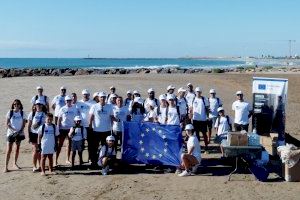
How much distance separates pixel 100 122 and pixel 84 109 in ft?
3.50

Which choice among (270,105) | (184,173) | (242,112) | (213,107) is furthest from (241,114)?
(184,173)

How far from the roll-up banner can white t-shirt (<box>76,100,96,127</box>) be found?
5.17 m

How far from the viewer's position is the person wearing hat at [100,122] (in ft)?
43.4

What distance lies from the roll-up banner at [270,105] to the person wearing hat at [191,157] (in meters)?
3.62

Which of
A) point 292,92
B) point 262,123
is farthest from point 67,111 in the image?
point 292,92

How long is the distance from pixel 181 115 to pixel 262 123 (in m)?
2.52

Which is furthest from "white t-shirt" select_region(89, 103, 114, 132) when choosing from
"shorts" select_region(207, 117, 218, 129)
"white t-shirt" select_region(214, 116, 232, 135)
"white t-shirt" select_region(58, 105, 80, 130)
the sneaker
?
"shorts" select_region(207, 117, 218, 129)

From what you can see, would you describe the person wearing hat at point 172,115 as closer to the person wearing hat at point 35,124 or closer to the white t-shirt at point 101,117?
the white t-shirt at point 101,117

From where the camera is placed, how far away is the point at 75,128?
1302cm

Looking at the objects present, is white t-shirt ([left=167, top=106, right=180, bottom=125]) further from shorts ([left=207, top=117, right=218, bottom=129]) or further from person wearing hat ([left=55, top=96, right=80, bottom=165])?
person wearing hat ([left=55, top=96, right=80, bottom=165])

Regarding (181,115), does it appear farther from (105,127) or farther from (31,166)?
(31,166)

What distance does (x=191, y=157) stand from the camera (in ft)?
41.2

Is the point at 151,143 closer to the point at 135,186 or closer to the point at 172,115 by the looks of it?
the point at 172,115

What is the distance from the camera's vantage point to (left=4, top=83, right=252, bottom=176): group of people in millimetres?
12617
